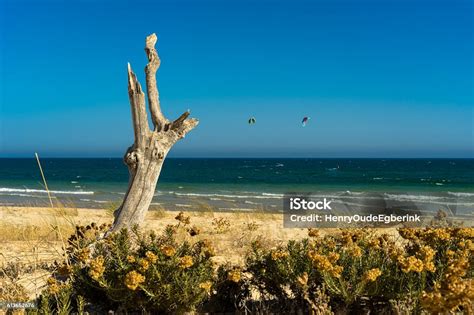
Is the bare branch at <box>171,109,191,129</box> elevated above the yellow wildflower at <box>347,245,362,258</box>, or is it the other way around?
the bare branch at <box>171,109,191,129</box>

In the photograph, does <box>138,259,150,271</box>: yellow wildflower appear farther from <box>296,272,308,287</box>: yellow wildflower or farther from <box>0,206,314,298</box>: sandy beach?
<box>0,206,314,298</box>: sandy beach

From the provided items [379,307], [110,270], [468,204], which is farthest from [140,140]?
[468,204]

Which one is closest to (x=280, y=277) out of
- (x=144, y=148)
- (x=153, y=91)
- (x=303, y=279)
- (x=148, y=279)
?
(x=303, y=279)

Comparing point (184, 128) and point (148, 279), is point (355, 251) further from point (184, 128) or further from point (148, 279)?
point (184, 128)

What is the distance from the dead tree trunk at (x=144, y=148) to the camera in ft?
22.8

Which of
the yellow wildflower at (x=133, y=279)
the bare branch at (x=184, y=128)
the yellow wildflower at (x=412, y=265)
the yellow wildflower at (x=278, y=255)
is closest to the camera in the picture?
the yellow wildflower at (x=412, y=265)

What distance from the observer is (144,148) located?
275 inches

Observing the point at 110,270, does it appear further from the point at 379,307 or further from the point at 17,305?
the point at 379,307

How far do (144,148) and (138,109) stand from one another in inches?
24.6

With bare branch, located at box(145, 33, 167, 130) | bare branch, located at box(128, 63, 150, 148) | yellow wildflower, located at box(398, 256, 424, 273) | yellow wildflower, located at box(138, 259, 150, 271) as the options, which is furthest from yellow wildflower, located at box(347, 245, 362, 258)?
bare branch, located at box(145, 33, 167, 130)

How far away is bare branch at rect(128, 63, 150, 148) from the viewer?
7008mm

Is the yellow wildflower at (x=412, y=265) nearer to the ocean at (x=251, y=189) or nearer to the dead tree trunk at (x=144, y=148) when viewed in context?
the dead tree trunk at (x=144, y=148)

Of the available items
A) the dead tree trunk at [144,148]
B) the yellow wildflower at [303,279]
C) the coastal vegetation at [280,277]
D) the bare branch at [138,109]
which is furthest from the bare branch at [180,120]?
the yellow wildflower at [303,279]

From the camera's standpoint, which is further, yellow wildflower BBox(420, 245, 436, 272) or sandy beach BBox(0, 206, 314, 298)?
sandy beach BBox(0, 206, 314, 298)
